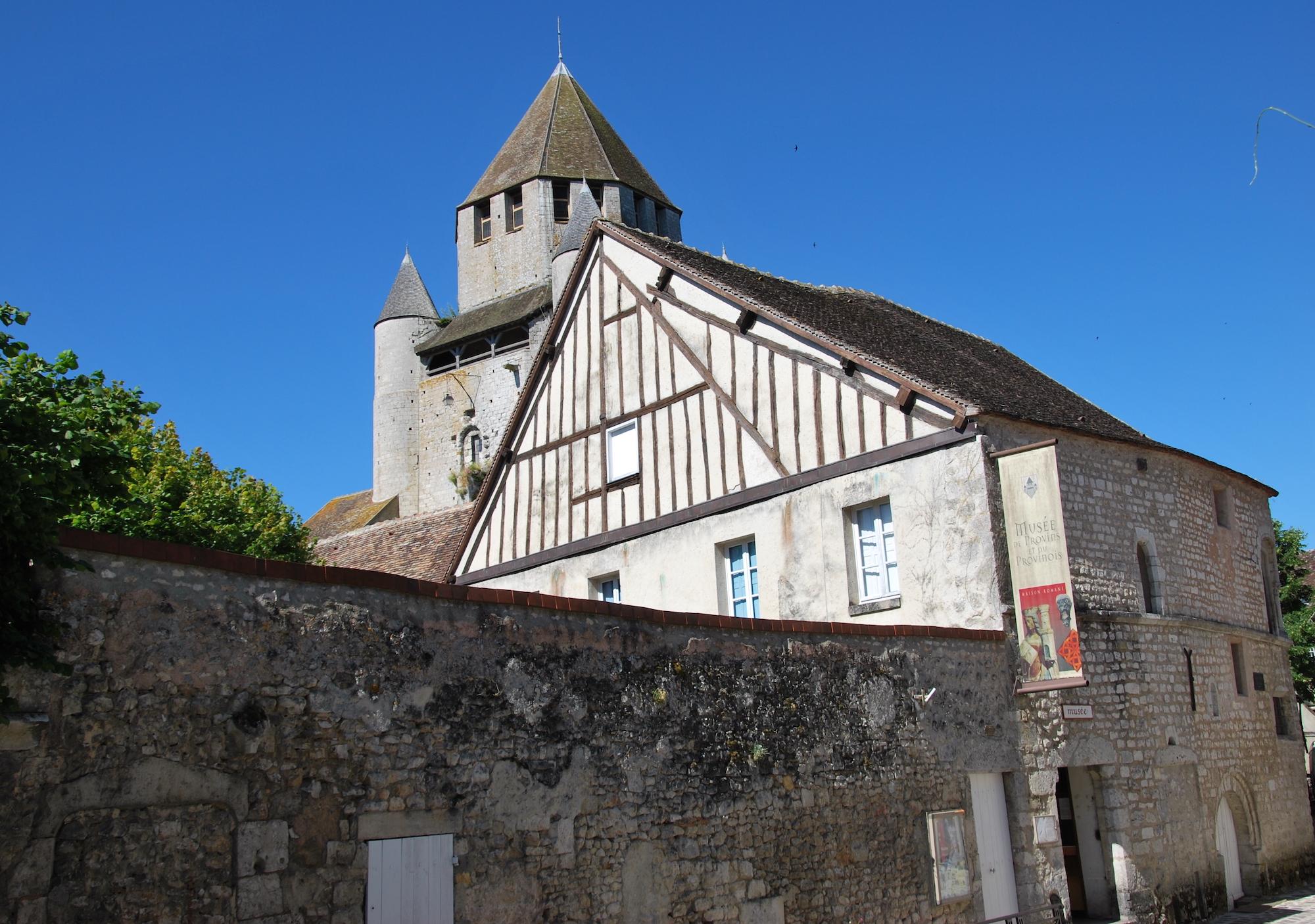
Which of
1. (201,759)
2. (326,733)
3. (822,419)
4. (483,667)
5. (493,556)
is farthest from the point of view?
(493,556)

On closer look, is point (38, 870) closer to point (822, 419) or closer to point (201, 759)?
point (201, 759)

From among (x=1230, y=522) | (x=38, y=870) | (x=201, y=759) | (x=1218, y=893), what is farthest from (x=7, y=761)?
(x=1230, y=522)

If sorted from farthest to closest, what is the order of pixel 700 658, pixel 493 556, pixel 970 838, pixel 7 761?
pixel 493 556 < pixel 970 838 < pixel 700 658 < pixel 7 761

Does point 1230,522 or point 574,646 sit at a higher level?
point 1230,522

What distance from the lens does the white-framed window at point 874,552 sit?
12.1 m

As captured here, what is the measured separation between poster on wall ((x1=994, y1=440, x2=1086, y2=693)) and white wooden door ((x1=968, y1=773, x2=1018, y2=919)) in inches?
36.4

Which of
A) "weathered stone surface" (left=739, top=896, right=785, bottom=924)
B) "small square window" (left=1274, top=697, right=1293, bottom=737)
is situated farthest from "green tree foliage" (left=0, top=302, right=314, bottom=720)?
"small square window" (left=1274, top=697, right=1293, bottom=737)

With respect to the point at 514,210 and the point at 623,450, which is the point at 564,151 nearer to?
the point at 514,210

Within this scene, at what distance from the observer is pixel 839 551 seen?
1227cm

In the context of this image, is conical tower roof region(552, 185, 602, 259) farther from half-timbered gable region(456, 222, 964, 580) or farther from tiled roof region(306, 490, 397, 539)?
half-timbered gable region(456, 222, 964, 580)

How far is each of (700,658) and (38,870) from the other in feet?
14.2

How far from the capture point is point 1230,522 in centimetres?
1446

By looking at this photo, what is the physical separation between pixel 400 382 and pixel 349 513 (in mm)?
5006

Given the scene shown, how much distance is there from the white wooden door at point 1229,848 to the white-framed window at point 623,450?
729 cm
